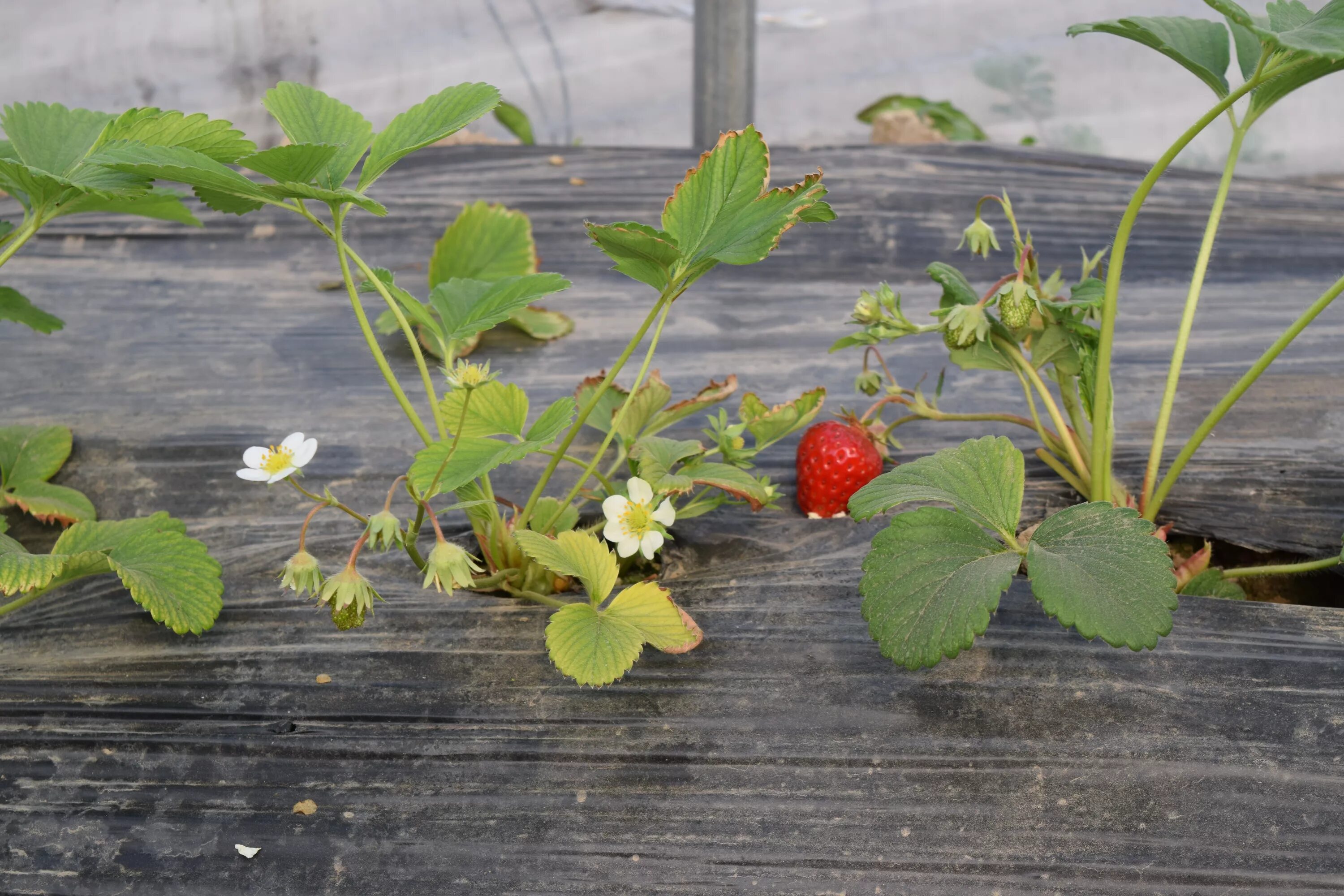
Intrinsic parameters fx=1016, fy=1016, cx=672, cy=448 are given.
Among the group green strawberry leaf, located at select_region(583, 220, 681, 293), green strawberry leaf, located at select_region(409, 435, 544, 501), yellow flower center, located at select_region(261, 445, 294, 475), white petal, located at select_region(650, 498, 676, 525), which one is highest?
green strawberry leaf, located at select_region(583, 220, 681, 293)

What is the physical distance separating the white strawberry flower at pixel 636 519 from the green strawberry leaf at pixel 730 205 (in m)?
0.14

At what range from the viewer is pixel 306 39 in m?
1.79

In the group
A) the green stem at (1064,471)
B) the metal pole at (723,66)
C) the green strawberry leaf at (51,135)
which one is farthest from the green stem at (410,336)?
the metal pole at (723,66)

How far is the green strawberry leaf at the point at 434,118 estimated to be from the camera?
1.95 feet

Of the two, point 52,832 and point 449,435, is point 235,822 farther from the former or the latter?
point 449,435

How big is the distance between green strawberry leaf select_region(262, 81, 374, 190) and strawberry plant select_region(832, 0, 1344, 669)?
35cm

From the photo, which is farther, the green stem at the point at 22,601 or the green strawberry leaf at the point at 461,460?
the green stem at the point at 22,601

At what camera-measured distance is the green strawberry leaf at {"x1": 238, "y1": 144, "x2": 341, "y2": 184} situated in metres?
0.52

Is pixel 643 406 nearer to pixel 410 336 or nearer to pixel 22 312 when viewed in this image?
pixel 410 336

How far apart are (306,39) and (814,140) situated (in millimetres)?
923

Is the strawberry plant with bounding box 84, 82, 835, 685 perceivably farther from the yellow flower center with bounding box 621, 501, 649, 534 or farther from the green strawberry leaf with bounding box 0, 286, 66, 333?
the green strawberry leaf with bounding box 0, 286, 66, 333

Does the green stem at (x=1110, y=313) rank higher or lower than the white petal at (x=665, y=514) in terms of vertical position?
higher

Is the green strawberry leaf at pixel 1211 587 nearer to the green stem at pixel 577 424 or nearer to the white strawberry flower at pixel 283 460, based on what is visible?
the green stem at pixel 577 424

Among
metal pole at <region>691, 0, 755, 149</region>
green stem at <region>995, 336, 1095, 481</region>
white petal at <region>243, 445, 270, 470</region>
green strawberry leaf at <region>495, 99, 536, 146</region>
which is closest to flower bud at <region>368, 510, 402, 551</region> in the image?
white petal at <region>243, 445, 270, 470</region>
